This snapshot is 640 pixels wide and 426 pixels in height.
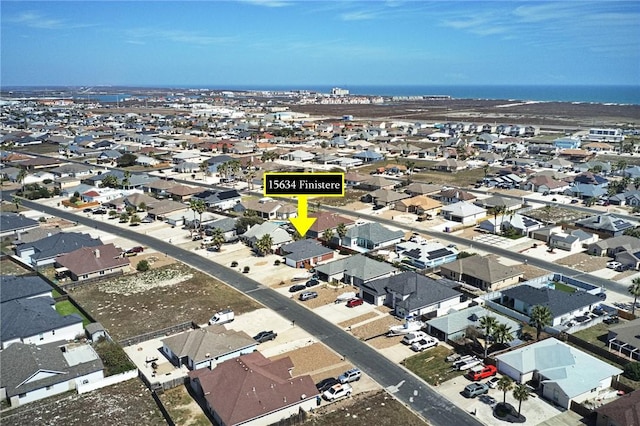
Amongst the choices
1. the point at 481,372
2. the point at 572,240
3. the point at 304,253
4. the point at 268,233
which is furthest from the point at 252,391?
the point at 572,240

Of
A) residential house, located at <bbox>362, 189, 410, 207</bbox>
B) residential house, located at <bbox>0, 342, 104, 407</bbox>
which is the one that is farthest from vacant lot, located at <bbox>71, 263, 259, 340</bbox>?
residential house, located at <bbox>362, 189, 410, 207</bbox>

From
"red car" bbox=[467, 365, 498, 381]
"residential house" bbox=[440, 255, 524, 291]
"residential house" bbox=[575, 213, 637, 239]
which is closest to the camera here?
"red car" bbox=[467, 365, 498, 381]

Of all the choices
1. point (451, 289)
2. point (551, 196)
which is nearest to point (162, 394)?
point (451, 289)

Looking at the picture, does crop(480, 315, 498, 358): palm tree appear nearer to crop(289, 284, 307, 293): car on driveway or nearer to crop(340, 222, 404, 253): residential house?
crop(289, 284, 307, 293): car on driveway

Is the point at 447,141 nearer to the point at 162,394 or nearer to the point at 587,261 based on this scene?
the point at 587,261

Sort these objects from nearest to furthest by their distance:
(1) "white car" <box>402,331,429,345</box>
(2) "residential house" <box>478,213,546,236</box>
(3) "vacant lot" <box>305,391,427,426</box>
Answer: (3) "vacant lot" <box>305,391,427,426</box> → (1) "white car" <box>402,331,429,345</box> → (2) "residential house" <box>478,213,546,236</box>

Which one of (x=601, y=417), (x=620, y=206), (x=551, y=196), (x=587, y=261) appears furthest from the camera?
(x=551, y=196)

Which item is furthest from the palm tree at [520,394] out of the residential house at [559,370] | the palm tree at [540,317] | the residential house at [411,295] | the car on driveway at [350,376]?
the residential house at [411,295]

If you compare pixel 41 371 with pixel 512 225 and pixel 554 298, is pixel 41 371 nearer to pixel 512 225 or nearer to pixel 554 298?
pixel 554 298
